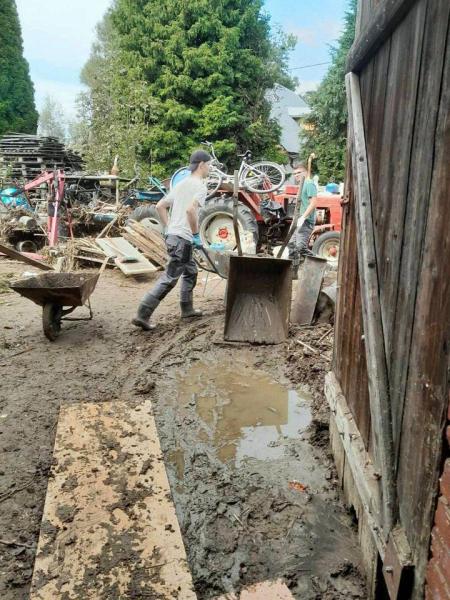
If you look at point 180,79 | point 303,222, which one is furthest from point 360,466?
point 180,79

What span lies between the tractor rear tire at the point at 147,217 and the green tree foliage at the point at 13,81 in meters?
20.5

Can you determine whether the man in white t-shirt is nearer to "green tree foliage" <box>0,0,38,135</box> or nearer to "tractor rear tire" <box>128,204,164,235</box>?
"tractor rear tire" <box>128,204,164,235</box>

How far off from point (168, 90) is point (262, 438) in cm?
2022

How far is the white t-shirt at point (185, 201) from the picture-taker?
5.46 metres

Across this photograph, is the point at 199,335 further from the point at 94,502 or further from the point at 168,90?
the point at 168,90

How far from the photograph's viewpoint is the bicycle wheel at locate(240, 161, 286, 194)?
9.85 meters

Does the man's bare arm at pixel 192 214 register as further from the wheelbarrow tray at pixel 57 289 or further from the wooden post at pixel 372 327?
the wooden post at pixel 372 327

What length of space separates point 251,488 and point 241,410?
104 centimetres

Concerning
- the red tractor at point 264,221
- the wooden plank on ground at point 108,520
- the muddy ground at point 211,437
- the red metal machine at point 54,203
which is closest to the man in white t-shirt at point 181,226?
the muddy ground at point 211,437

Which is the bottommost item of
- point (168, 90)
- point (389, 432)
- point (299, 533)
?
point (299, 533)

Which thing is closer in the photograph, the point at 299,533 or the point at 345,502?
the point at 299,533

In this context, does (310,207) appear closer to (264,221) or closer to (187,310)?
(264,221)

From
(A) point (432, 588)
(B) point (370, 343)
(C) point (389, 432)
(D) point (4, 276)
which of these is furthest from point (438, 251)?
(D) point (4, 276)

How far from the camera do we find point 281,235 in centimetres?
1027
